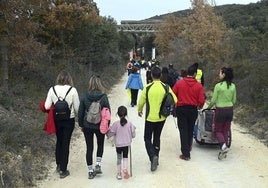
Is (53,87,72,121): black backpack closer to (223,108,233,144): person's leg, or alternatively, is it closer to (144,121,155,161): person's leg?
(144,121,155,161): person's leg

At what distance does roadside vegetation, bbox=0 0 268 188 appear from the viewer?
9227mm

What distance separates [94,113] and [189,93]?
8.20ft

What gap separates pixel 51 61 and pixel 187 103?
477 inches

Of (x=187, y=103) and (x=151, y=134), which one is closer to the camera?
(x=151, y=134)

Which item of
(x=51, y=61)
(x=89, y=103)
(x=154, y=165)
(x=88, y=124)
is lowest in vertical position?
(x=154, y=165)

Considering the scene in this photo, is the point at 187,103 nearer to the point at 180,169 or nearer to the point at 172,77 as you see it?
the point at 180,169

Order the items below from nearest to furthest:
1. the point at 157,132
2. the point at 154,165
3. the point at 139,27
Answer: the point at 154,165
the point at 157,132
the point at 139,27

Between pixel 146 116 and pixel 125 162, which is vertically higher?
pixel 146 116

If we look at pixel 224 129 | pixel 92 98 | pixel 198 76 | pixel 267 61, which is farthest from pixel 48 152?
pixel 267 61

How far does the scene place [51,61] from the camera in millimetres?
20500

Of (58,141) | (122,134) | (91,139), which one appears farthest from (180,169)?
(58,141)

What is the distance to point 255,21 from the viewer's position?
39625 millimetres

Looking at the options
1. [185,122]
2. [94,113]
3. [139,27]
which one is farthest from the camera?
[139,27]

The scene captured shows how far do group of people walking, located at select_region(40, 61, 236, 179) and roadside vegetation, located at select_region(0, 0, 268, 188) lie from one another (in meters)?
0.97
